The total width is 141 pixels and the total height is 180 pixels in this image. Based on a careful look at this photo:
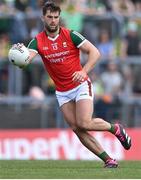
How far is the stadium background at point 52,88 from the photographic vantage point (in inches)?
797

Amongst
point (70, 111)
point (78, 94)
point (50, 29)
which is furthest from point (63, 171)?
point (50, 29)

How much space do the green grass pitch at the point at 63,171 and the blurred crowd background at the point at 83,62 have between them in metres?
6.38

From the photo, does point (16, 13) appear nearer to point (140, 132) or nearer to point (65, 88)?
point (140, 132)

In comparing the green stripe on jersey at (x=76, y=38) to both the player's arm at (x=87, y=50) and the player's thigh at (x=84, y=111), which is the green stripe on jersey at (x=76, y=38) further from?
the player's thigh at (x=84, y=111)

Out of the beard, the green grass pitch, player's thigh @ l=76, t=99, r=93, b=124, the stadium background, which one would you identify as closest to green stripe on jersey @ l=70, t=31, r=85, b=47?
the beard

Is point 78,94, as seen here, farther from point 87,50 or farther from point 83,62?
point 83,62

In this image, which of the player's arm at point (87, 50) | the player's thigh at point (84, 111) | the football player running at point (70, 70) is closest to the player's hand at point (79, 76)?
the player's arm at point (87, 50)

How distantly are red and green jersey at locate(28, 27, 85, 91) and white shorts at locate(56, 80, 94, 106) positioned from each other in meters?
0.08

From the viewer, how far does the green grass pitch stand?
11281 mm

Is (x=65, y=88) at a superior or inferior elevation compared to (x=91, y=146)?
superior

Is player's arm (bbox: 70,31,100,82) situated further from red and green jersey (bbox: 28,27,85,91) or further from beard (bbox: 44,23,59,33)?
beard (bbox: 44,23,59,33)

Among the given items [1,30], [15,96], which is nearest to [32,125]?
[15,96]

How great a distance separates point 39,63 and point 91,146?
8003mm

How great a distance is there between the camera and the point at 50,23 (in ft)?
42.1
